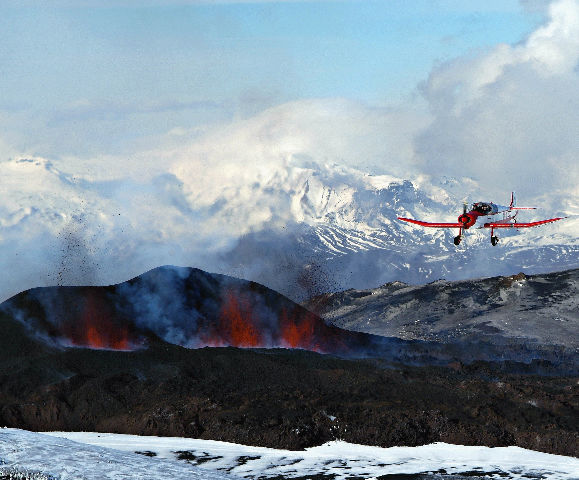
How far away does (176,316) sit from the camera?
4154 inches

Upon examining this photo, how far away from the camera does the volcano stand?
9719cm

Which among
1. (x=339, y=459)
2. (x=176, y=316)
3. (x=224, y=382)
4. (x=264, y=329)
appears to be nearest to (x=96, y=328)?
(x=176, y=316)

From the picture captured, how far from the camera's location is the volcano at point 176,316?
3826 inches

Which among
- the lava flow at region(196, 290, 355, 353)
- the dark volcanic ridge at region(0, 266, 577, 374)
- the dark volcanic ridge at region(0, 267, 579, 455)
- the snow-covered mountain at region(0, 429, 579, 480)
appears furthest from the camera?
the lava flow at region(196, 290, 355, 353)

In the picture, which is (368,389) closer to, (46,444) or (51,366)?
(51,366)

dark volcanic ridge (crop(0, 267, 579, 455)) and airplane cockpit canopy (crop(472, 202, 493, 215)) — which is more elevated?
airplane cockpit canopy (crop(472, 202, 493, 215))

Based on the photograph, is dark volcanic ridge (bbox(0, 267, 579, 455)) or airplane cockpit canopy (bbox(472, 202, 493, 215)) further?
airplane cockpit canopy (bbox(472, 202, 493, 215))

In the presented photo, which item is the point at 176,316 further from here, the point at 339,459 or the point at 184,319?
the point at 339,459

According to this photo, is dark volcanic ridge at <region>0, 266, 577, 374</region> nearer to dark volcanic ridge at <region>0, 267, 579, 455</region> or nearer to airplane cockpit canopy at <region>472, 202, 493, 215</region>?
dark volcanic ridge at <region>0, 267, 579, 455</region>

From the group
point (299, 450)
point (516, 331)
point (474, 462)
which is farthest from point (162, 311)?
point (516, 331)

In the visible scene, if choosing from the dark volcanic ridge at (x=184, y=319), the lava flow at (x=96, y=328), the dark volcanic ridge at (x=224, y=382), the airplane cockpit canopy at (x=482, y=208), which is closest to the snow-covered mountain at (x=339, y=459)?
the dark volcanic ridge at (x=224, y=382)

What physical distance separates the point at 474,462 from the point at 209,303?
53.8 m

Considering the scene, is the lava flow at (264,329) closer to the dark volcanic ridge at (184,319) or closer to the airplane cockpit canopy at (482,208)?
the dark volcanic ridge at (184,319)

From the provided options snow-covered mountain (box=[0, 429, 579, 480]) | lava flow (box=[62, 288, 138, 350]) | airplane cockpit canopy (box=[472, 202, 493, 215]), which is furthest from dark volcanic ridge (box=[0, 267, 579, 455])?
airplane cockpit canopy (box=[472, 202, 493, 215])
